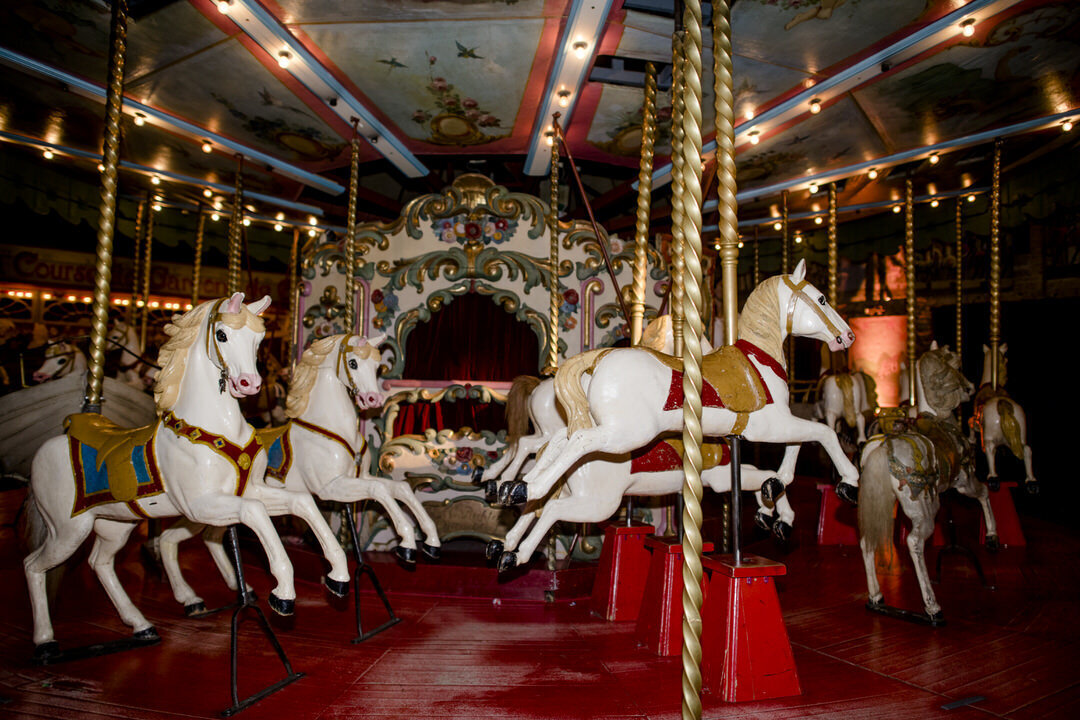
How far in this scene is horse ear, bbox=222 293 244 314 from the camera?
105 inches

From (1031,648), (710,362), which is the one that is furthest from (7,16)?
(1031,648)

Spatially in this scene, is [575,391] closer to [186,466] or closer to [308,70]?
[186,466]

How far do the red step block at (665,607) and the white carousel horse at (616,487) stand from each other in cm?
35

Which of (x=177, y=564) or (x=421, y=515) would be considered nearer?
(x=421, y=515)

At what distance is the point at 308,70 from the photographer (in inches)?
190

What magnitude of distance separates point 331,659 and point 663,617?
1668 millimetres

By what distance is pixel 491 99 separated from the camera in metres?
5.45

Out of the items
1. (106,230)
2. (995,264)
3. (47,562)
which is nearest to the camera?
(47,562)

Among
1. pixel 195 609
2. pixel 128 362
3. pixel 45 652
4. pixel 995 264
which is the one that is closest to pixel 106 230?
pixel 45 652

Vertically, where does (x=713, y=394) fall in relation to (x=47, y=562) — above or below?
above

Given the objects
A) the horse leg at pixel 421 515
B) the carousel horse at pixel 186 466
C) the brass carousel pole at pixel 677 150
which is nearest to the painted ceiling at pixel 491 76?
the brass carousel pole at pixel 677 150

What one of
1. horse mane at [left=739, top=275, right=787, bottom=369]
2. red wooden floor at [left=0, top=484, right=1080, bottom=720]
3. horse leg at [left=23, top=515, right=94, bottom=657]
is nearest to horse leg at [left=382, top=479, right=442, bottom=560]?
red wooden floor at [left=0, top=484, right=1080, bottom=720]

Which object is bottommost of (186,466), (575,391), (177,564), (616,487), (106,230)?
(177,564)

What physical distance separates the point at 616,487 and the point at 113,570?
2669 millimetres
